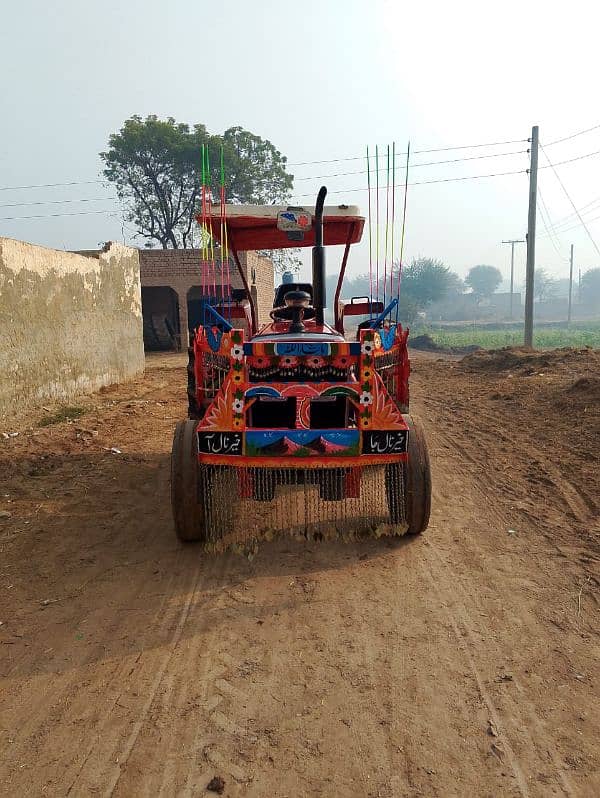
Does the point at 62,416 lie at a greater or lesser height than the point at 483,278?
lesser

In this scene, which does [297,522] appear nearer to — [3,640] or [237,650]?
[237,650]

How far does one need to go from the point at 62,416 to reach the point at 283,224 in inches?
180

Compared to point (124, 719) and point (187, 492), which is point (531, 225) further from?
point (124, 719)

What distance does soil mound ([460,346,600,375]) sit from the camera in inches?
516

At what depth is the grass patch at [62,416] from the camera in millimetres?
8527

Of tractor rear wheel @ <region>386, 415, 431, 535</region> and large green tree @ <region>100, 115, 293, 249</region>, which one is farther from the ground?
large green tree @ <region>100, 115, 293, 249</region>

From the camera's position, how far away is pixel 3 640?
3209 millimetres

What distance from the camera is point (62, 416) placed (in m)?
8.90

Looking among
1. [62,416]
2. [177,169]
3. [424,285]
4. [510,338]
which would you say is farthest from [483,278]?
[62,416]

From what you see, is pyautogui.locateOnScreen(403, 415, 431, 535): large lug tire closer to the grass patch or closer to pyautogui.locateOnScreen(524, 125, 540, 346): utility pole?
the grass patch

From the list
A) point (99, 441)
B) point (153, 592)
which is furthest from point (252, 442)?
point (99, 441)

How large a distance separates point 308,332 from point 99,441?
3664 mm

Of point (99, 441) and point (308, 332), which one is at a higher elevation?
point (308, 332)

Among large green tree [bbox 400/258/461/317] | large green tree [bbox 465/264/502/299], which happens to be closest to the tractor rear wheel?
large green tree [bbox 400/258/461/317]
